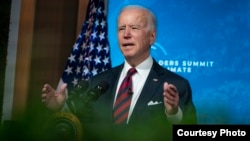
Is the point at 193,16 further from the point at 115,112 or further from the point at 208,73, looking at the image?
the point at 115,112

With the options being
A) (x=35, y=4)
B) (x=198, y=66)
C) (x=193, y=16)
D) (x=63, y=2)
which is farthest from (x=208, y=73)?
(x=35, y=4)

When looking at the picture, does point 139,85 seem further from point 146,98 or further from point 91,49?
point 91,49

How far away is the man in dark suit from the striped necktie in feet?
0.07

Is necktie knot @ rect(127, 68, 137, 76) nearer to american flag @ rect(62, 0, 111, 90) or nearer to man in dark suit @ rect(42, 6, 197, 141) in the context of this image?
man in dark suit @ rect(42, 6, 197, 141)

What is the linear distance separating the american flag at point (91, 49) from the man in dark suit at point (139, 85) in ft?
0.40

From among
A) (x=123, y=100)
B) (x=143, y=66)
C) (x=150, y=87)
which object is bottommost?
(x=123, y=100)

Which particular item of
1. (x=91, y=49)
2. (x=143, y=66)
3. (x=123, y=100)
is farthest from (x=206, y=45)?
(x=91, y=49)

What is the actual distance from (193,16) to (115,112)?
139 centimetres

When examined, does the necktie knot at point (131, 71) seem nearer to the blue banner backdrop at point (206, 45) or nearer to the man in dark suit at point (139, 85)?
the man in dark suit at point (139, 85)

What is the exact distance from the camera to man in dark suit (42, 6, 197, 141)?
3.80m

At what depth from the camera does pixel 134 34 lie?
3.97m

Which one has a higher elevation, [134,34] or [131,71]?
[134,34]

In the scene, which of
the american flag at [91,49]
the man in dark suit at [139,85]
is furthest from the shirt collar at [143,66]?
the american flag at [91,49]

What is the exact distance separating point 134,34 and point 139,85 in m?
0.58
